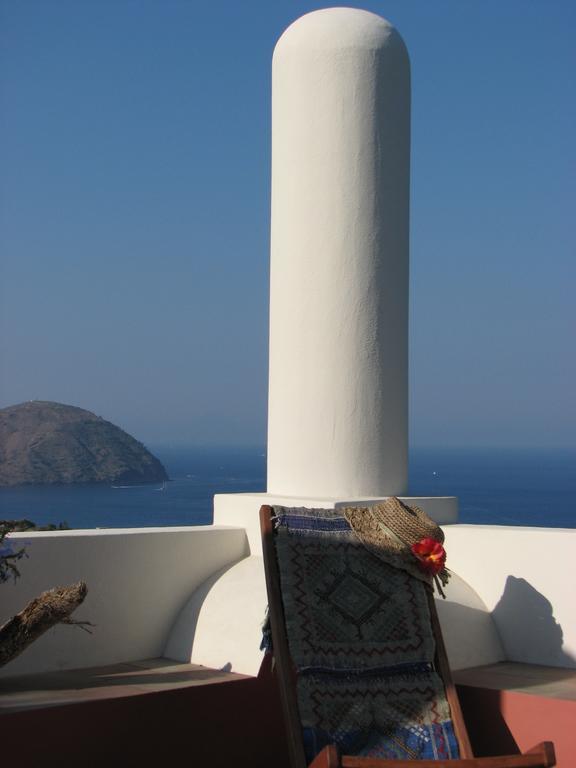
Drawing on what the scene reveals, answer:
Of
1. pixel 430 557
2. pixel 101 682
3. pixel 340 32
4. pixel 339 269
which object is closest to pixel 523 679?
pixel 430 557

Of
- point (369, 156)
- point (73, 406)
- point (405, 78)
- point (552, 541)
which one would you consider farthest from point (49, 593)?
point (73, 406)

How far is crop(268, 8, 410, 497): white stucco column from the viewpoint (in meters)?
5.43

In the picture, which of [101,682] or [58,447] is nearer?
[101,682]

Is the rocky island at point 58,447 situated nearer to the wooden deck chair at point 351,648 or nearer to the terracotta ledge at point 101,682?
the terracotta ledge at point 101,682

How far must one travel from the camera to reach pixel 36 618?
4.17 metres

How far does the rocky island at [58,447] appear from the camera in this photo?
71.3m

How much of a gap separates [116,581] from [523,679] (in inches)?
67.1

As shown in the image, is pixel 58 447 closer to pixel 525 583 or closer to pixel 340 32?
pixel 340 32

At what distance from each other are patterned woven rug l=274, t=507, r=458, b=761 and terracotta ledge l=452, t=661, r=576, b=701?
338mm

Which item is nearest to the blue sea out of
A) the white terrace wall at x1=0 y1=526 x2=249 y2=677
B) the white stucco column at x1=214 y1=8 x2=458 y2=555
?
the white stucco column at x1=214 y1=8 x2=458 y2=555

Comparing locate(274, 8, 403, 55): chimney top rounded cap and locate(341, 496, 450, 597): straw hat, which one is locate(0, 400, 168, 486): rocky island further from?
locate(341, 496, 450, 597): straw hat

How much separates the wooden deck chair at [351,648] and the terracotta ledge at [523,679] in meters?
0.30

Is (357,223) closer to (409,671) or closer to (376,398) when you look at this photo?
(376,398)

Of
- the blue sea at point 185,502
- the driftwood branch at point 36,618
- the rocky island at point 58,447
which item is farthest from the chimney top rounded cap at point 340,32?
the rocky island at point 58,447
